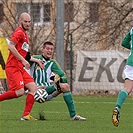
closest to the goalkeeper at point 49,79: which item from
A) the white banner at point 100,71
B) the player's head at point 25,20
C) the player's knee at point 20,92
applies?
the player's knee at point 20,92

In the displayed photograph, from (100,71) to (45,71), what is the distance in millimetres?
8532

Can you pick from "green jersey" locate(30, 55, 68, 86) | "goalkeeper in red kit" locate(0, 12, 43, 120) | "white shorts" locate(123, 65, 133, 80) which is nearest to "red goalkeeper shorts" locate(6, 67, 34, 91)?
"goalkeeper in red kit" locate(0, 12, 43, 120)

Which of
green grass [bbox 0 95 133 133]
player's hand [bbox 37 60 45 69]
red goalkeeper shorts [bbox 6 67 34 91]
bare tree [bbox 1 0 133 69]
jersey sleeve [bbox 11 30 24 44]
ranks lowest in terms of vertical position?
bare tree [bbox 1 0 133 69]

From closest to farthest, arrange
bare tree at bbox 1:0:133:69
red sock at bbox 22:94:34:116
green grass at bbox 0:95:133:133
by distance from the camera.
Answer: green grass at bbox 0:95:133:133
red sock at bbox 22:94:34:116
bare tree at bbox 1:0:133:69

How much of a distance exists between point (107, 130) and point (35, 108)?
18.1ft

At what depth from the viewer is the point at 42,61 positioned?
11.9 metres

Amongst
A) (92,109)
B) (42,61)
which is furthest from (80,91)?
(42,61)

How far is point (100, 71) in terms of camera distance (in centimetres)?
2108

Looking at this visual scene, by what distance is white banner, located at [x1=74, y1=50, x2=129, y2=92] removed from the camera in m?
20.9

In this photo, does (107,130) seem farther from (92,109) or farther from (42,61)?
(92,109)

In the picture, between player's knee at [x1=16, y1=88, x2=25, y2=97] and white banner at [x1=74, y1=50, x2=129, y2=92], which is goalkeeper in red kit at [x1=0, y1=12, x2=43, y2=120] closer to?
player's knee at [x1=16, y1=88, x2=25, y2=97]

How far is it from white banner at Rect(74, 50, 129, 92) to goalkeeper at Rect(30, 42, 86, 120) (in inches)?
318

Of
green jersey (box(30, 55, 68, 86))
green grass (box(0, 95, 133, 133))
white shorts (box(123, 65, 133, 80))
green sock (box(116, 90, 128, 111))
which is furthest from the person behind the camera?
green jersey (box(30, 55, 68, 86))

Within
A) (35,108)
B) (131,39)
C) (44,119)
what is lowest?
(35,108)
